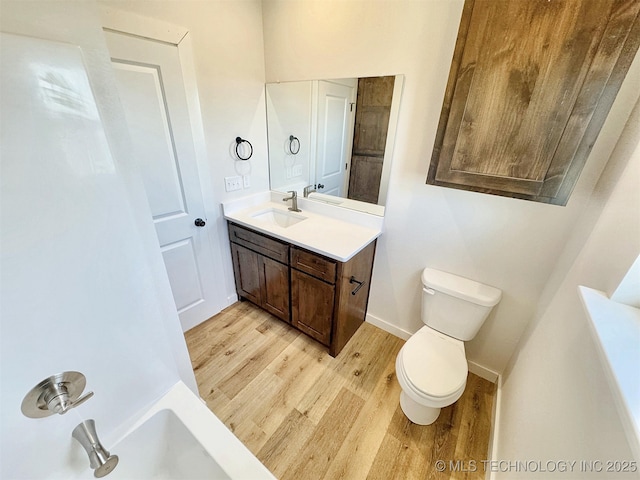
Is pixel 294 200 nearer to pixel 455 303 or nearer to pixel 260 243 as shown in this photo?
pixel 260 243

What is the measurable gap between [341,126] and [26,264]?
170 centimetres

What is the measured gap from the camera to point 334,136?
187cm

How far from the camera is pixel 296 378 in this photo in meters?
1.66

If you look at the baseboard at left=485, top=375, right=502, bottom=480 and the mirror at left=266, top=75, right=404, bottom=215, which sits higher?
the mirror at left=266, top=75, right=404, bottom=215

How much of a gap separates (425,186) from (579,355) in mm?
1024

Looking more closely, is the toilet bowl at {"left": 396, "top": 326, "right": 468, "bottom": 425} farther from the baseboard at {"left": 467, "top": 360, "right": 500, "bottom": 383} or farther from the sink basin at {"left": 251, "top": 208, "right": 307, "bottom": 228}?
the sink basin at {"left": 251, "top": 208, "right": 307, "bottom": 228}

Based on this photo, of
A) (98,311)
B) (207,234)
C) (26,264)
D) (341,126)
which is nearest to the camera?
(26,264)

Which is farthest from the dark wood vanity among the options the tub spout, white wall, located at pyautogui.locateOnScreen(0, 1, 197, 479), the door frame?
the tub spout

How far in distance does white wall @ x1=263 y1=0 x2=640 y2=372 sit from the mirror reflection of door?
0.08 m

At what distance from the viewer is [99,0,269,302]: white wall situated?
1.45m

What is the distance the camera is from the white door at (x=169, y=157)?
133 cm

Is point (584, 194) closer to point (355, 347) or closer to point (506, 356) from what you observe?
point (506, 356)

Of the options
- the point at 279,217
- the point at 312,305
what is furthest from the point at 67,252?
the point at 279,217

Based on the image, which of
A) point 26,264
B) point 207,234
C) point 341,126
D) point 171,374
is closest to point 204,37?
point 341,126
